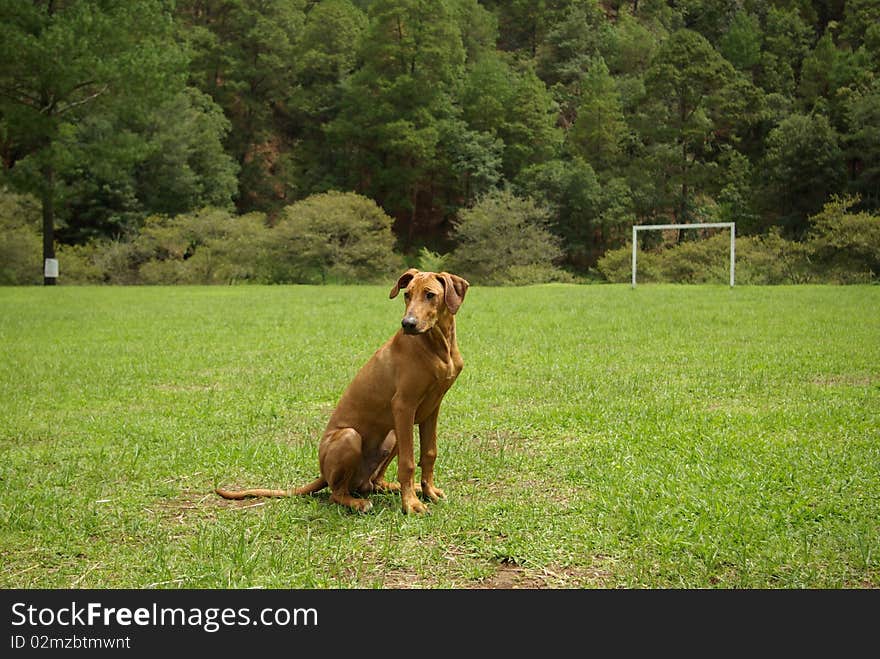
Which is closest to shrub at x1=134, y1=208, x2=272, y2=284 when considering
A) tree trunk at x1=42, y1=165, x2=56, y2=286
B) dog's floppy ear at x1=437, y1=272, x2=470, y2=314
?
tree trunk at x1=42, y1=165, x2=56, y2=286

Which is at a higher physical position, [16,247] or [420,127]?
[420,127]

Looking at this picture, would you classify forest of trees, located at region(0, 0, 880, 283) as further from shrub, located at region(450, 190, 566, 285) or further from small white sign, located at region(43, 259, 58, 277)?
small white sign, located at region(43, 259, 58, 277)

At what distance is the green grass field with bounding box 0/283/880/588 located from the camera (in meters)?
2.81

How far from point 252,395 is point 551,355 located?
374 cm

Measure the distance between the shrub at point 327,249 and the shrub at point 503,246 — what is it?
392 centimetres

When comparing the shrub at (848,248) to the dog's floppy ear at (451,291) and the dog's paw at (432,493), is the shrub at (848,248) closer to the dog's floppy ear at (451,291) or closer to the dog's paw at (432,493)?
the dog's paw at (432,493)

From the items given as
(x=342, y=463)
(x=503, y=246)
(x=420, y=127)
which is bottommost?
(x=342, y=463)

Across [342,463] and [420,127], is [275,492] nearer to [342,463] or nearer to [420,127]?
[342,463]

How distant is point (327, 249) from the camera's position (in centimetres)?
3186

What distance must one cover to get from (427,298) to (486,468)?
1498 millimetres

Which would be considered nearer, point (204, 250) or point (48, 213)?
point (48, 213)

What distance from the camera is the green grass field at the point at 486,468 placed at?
2814mm

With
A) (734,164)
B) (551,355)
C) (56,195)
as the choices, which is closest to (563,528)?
(551,355)

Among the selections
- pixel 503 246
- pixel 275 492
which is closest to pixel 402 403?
pixel 275 492
